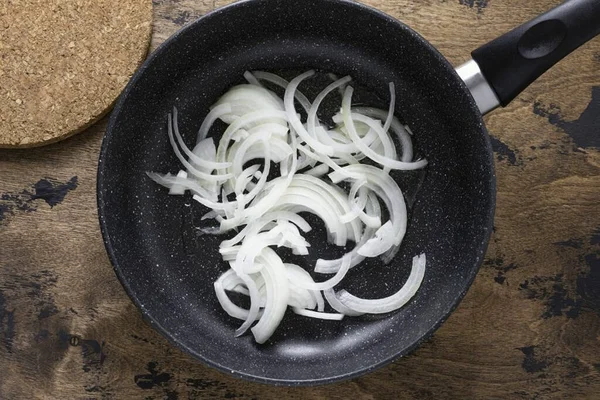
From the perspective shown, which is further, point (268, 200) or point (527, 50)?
point (268, 200)

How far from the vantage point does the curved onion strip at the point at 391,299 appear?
1365mm

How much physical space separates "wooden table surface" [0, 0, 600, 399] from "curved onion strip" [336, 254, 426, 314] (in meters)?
0.10

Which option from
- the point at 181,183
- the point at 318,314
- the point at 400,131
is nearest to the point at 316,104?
the point at 400,131

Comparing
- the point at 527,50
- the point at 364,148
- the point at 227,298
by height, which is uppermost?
the point at 527,50

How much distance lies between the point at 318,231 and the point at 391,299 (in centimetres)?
19

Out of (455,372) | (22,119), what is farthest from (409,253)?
(22,119)

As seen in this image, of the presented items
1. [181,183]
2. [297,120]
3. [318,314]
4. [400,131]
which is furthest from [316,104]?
[318,314]

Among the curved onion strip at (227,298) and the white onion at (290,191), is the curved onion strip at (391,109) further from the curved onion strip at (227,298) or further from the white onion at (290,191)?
the curved onion strip at (227,298)

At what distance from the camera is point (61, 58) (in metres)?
1.35

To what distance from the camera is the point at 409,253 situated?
4.54 ft

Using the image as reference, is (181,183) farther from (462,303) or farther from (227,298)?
(462,303)

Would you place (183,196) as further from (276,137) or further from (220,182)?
(276,137)

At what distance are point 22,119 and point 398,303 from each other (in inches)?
31.6

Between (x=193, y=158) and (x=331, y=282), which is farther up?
(x=193, y=158)
